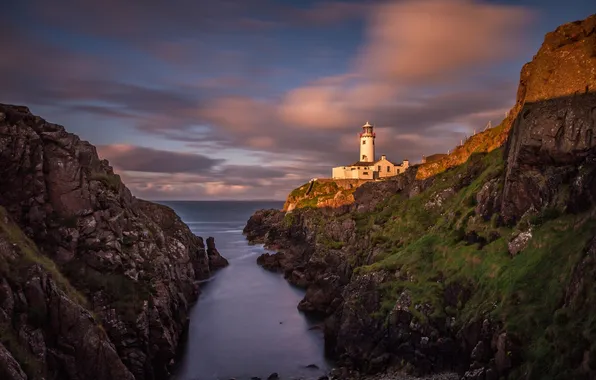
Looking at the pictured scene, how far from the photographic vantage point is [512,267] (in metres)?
40.6

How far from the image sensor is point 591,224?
3575cm

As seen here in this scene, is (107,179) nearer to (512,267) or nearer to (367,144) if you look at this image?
(512,267)

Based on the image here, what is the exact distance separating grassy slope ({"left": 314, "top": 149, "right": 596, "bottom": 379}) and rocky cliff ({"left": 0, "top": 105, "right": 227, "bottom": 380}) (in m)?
28.9

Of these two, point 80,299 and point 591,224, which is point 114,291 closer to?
point 80,299

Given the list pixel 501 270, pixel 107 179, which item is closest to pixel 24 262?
pixel 107 179

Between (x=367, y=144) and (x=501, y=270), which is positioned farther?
(x=367, y=144)

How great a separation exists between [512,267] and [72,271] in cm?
4673

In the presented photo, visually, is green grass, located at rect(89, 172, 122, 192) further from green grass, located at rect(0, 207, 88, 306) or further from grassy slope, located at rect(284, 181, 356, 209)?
grassy slope, located at rect(284, 181, 356, 209)

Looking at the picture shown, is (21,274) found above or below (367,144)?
below

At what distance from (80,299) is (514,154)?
5158cm

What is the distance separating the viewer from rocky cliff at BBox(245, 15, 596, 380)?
105ft

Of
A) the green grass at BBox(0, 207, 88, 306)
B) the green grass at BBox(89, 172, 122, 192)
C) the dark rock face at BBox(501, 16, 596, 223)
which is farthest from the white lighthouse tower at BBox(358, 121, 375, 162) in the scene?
the green grass at BBox(0, 207, 88, 306)

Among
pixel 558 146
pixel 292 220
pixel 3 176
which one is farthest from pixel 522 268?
pixel 292 220

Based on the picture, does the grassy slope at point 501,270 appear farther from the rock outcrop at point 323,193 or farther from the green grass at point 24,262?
the rock outcrop at point 323,193
